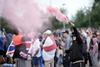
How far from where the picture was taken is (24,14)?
11336 mm

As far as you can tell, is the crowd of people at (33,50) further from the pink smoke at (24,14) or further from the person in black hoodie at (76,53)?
the pink smoke at (24,14)

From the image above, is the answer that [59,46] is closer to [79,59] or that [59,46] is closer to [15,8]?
[79,59]

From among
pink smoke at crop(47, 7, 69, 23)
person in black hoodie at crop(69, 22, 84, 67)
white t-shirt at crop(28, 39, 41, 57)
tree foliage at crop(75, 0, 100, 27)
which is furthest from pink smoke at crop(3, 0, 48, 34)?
tree foliage at crop(75, 0, 100, 27)

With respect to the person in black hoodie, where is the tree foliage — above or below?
above

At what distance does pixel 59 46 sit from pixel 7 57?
2356mm

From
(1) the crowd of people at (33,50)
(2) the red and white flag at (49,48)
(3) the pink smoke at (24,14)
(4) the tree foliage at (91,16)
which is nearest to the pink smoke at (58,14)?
(3) the pink smoke at (24,14)

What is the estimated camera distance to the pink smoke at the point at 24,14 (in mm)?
11031

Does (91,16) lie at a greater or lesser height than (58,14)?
greater

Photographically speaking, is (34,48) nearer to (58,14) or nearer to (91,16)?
(58,14)

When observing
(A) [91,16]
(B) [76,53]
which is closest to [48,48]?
(B) [76,53]

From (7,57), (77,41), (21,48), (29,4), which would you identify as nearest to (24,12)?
(29,4)

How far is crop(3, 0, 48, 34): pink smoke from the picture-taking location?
11031 mm

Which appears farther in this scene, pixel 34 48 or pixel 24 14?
pixel 34 48

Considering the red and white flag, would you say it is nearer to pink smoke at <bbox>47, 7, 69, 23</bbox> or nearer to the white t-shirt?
the white t-shirt
